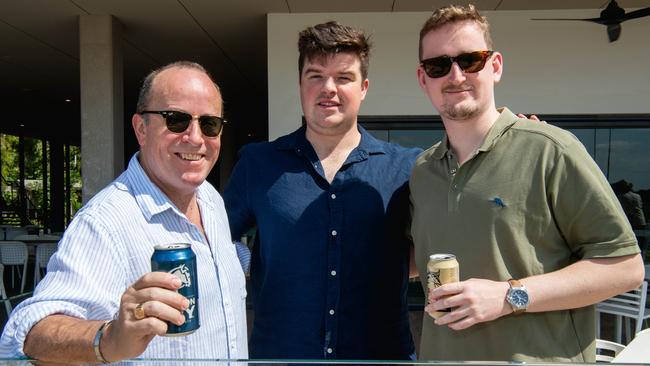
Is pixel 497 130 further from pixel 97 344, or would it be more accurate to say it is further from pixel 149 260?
pixel 97 344

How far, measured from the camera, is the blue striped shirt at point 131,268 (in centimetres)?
117

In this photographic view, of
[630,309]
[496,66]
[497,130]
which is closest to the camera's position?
[497,130]

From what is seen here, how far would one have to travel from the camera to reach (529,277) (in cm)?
148

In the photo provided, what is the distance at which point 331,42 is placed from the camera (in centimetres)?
193

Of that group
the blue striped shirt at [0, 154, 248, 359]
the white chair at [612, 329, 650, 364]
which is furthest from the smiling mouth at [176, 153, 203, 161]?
the white chair at [612, 329, 650, 364]

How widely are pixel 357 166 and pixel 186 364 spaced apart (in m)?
1.13

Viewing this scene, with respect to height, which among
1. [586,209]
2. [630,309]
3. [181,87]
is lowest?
[630,309]

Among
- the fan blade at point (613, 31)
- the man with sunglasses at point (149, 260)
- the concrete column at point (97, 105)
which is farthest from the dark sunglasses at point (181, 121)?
the fan blade at point (613, 31)

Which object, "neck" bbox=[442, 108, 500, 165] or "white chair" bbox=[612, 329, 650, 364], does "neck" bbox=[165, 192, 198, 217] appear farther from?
"white chair" bbox=[612, 329, 650, 364]

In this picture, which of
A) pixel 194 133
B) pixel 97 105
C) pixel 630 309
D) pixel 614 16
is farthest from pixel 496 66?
pixel 97 105

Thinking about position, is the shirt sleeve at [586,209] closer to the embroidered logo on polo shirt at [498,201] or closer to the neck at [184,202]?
the embroidered logo on polo shirt at [498,201]

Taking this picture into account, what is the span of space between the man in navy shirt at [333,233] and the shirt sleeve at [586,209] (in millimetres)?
638

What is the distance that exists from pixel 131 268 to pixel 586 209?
1.30 m

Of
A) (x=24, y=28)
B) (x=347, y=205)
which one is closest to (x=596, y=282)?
(x=347, y=205)
